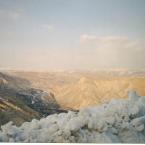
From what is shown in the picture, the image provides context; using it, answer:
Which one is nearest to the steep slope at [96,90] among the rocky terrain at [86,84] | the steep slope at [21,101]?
the rocky terrain at [86,84]

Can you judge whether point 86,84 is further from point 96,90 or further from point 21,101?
point 21,101

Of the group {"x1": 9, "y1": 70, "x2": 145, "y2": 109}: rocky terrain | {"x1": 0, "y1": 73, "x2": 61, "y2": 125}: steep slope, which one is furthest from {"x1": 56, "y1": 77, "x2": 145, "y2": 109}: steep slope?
{"x1": 0, "y1": 73, "x2": 61, "y2": 125}: steep slope

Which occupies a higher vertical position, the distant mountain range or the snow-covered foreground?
the distant mountain range

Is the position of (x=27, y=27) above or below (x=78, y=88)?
above

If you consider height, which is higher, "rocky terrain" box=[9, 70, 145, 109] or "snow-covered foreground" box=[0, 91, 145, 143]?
"rocky terrain" box=[9, 70, 145, 109]

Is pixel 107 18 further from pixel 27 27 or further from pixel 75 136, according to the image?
pixel 75 136

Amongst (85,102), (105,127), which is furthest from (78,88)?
(105,127)

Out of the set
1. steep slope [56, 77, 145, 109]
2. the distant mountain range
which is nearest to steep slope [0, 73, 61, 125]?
the distant mountain range

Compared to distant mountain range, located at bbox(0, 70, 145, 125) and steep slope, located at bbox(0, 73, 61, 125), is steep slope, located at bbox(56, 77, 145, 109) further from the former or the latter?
steep slope, located at bbox(0, 73, 61, 125)

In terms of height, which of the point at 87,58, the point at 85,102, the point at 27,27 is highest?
the point at 27,27

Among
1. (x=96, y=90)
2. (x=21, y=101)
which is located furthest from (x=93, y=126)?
(x=21, y=101)
